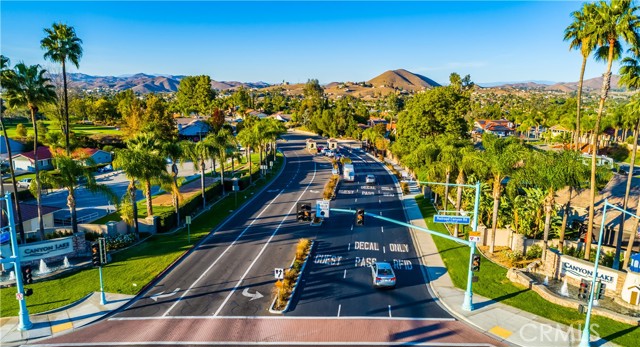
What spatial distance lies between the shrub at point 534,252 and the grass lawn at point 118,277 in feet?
93.1

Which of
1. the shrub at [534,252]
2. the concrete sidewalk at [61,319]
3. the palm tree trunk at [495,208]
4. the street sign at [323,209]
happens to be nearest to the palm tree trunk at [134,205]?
the concrete sidewalk at [61,319]

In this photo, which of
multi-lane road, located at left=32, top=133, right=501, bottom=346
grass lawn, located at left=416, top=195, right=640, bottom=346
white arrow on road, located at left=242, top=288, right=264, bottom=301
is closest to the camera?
multi-lane road, located at left=32, top=133, right=501, bottom=346

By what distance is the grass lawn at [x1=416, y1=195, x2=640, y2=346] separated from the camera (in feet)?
68.2

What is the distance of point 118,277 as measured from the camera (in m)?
27.4

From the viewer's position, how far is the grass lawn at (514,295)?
20.8 m

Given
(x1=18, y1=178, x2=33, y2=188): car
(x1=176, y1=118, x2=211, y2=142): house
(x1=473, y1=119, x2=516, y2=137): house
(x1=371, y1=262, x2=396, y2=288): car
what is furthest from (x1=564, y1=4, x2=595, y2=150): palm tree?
(x1=473, y1=119, x2=516, y2=137): house

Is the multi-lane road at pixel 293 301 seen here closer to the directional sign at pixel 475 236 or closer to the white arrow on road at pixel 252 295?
the white arrow on road at pixel 252 295

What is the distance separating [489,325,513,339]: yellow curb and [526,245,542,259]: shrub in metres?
11.8

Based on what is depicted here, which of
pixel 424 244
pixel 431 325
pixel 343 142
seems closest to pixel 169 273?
pixel 431 325

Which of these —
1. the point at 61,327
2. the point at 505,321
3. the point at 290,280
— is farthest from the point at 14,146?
the point at 505,321

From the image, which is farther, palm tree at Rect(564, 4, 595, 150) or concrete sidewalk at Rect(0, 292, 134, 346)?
palm tree at Rect(564, 4, 595, 150)

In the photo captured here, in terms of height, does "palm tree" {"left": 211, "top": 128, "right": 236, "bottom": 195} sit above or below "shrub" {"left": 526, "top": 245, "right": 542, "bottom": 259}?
above

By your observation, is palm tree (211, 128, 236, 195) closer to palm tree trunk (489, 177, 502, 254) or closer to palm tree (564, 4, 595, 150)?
palm tree trunk (489, 177, 502, 254)

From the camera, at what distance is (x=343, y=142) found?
128m
